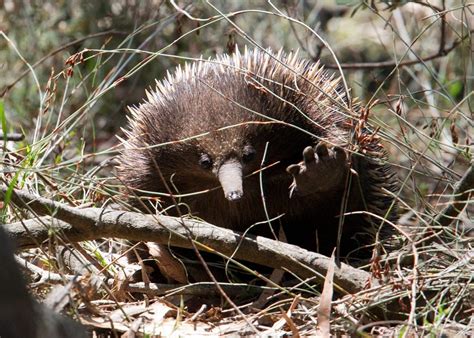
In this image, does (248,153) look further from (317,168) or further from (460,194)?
(460,194)

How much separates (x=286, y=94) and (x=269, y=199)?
1.50 ft

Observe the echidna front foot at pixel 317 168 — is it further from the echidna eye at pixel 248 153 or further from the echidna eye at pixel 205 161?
the echidna eye at pixel 205 161

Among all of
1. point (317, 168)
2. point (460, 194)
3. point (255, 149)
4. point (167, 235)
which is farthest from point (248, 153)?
point (460, 194)

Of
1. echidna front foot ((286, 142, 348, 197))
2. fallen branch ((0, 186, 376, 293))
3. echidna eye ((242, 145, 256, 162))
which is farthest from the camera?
echidna eye ((242, 145, 256, 162))

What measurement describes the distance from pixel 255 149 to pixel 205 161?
21 cm

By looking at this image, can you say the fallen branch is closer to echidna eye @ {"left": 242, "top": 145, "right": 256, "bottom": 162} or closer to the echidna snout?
the echidna snout

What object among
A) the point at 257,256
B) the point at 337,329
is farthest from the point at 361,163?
the point at 337,329

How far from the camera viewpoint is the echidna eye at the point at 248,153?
339 centimetres

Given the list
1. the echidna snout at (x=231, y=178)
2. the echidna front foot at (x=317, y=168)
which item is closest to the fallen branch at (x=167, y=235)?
the echidna snout at (x=231, y=178)

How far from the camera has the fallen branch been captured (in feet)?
9.78

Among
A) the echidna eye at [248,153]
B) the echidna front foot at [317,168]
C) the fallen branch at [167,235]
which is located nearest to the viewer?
the fallen branch at [167,235]

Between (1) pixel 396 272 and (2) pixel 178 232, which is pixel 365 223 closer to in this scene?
(1) pixel 396 272

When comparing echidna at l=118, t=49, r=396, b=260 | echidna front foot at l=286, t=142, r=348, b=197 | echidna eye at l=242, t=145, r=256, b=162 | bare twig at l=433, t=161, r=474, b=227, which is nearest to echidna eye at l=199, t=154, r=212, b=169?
echidna at l=118, t=49, r=396, b=260

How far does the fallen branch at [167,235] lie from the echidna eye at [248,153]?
1.42 feet
